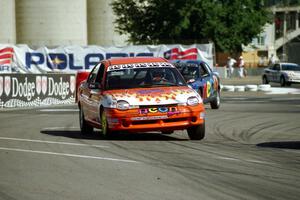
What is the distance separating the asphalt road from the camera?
8344 mm

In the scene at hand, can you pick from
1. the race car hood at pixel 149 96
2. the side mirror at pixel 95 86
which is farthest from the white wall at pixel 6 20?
the race car hood at pixel 149 96

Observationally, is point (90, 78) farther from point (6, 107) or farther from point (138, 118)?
point (6, 107)

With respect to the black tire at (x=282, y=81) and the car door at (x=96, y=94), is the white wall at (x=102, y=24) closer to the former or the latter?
the black tire at (x=282, y=81)

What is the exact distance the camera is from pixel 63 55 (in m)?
40.2

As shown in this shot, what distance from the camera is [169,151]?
12.0 m

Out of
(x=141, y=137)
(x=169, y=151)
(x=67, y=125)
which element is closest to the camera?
(x=169, y=151)

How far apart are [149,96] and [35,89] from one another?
1414cm

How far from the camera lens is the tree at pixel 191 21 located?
49.0 meters

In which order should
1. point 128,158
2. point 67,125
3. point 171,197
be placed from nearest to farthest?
point 171,197
point 128,158
point 67,125

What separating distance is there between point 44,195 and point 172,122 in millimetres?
5411

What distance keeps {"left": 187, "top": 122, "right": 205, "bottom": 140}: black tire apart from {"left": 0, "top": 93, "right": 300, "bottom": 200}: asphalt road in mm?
160

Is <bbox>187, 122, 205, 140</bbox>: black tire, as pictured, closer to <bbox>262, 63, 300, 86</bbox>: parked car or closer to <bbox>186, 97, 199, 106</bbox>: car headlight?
<bbox>186, 97, 199, 106</bbox>: car headlight

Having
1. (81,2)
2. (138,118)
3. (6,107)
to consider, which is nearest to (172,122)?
(138,118)

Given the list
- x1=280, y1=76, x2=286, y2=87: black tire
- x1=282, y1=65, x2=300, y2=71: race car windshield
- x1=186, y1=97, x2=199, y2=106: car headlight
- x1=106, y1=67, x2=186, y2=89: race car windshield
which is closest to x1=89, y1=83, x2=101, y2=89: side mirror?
x1=106, y1=67, x2=186, y2=89: race car windshield
